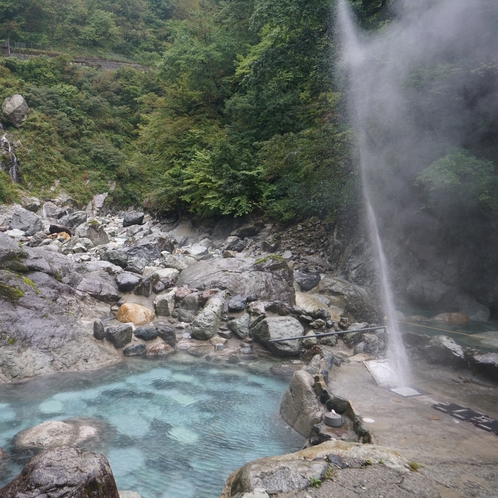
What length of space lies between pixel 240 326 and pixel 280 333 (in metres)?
0.83

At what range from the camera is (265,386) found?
5723 millimetres

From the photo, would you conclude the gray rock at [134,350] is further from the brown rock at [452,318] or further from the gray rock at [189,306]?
the brown rock at [452,318]

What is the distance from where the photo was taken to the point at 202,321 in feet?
24.0

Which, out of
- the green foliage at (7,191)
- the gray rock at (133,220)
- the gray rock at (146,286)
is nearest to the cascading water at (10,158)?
the green foliage at (7,191)

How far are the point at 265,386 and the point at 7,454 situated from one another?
308 cm

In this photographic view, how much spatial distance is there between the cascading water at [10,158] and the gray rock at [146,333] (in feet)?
63.3

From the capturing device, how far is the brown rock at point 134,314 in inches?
297

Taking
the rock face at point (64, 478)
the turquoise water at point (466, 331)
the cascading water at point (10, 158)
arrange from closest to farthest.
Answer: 1. the rock face at point (64, 478)
2. the turquoise water at point (466, 331)
3. the cascading water at point (10, 158)

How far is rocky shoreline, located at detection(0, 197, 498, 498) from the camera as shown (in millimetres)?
4617

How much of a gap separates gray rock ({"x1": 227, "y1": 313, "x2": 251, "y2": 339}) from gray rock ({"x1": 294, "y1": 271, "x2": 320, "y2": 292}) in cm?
265

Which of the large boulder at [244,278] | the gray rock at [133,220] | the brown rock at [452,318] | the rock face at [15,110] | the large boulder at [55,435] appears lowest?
the large boulder at [55,435]

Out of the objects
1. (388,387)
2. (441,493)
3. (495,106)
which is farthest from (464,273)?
(441,493)

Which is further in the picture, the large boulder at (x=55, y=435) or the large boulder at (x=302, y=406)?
the large boulder at (x=302, y=406)

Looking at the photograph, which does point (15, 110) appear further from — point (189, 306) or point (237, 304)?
point (237, 304)
